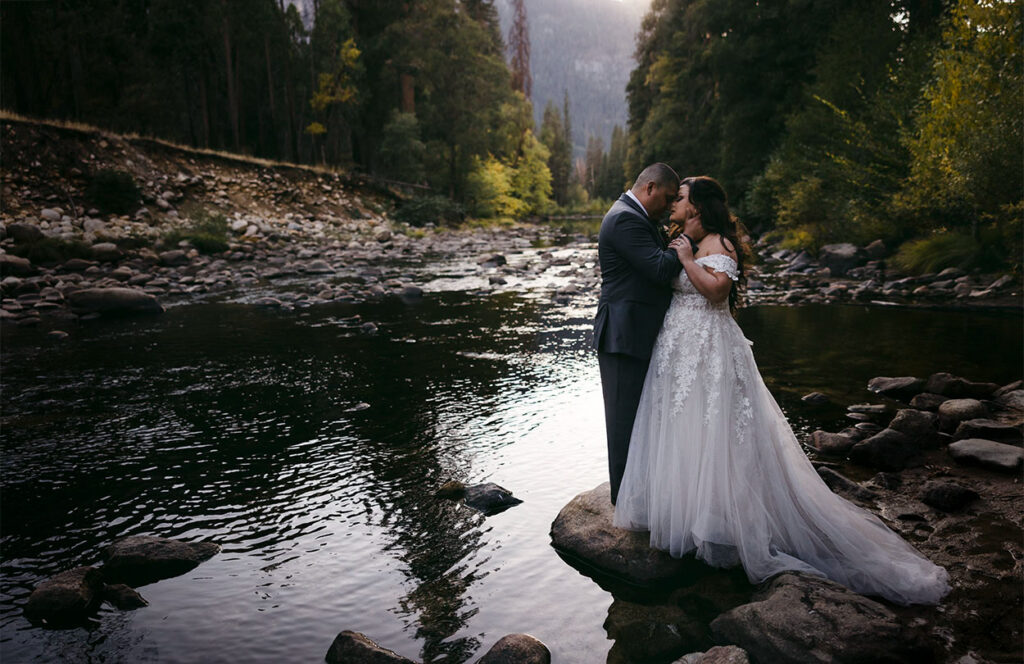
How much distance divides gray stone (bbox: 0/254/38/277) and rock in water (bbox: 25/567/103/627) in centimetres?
1671

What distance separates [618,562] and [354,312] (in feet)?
37.8

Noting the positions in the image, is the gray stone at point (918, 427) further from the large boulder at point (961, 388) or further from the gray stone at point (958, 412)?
the large boulder at point (961, 388)

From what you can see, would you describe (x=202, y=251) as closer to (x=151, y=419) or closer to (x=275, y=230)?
(x=275, y=230)

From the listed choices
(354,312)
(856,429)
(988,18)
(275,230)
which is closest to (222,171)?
(275,230)

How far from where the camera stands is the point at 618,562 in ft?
13.8

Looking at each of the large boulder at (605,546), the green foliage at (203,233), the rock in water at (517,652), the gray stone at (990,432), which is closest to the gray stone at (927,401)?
the gray stone at (990,432)

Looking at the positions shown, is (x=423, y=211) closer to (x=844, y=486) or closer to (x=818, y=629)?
(x=844, y=486)

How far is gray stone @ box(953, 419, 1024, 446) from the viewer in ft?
20.0

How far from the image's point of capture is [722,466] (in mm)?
4074

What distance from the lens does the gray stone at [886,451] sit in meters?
5.71

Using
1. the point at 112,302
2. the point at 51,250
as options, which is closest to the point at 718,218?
the point at 112,302

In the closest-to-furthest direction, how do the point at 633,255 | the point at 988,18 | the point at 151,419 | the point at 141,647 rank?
1. the point at 141,647
2. the point at 633,255
3. the point at 151,419
4. the point at 988,18

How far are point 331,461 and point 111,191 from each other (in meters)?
24.0

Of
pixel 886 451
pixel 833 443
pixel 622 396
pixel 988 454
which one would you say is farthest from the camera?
pixel 833 443
